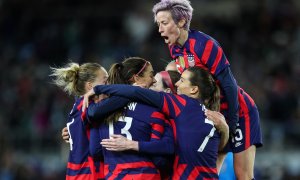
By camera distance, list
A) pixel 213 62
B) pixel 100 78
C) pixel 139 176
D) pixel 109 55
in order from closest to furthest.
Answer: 1. pixel 139 176
2. pixel 213 62
3. pixel 100 78
4. pixel 109 55

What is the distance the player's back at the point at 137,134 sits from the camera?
542cm

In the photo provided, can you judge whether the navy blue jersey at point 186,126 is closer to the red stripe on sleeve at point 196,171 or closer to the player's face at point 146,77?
the red stripe on sleeve at point 196,171

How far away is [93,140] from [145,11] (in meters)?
10.9

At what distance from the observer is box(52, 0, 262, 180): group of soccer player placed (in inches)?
214

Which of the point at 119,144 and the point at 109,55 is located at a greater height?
the point at 109,55

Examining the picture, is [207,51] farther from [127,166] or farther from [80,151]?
[80,151]

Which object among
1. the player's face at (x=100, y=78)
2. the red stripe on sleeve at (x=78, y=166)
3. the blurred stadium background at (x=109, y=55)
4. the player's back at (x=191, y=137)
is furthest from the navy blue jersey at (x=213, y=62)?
the blurred stadium background at (x=109, y=55)

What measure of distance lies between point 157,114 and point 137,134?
0.63 feet

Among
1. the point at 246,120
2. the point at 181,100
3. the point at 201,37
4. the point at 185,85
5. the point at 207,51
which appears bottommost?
the point at 246,120

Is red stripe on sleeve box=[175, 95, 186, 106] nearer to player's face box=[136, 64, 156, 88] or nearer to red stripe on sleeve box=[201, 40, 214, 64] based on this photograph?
player's face box=[136, 64, 156, 88]

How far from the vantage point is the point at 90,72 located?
19.7ft

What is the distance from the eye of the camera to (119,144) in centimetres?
541

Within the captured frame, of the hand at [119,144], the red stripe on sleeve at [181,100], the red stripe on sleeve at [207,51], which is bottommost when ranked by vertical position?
the hand at [119,144]

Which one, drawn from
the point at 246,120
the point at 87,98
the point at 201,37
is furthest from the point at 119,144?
the point at 246,120
